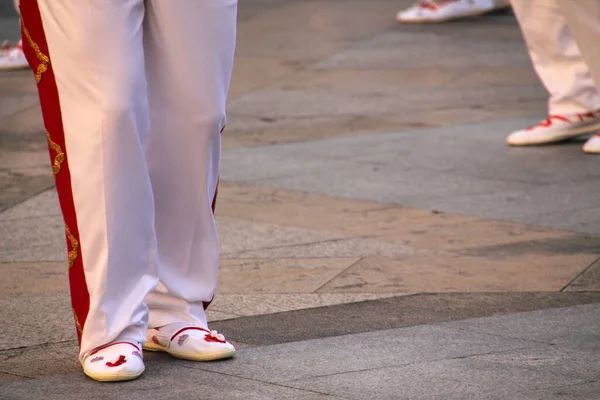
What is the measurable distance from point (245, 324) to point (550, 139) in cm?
339

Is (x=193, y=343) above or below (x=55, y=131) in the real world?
below

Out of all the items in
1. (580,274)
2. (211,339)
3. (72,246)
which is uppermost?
(72,246)

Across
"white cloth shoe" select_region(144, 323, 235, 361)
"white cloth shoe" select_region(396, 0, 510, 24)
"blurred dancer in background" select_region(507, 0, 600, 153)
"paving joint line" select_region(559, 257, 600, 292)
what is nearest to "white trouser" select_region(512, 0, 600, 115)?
"blurred dancer in background" select_region(507, 0, 600, 153)

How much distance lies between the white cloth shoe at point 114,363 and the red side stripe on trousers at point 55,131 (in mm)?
115

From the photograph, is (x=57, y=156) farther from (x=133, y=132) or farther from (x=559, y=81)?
(x=559, y=81)

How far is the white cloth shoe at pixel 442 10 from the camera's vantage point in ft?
37.6

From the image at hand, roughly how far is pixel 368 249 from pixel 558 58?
2.56 m

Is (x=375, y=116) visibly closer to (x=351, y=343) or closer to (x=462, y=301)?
(x=462, y=301)

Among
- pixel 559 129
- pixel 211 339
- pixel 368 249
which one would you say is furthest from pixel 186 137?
pixel 559 129

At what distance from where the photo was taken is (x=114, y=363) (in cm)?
325

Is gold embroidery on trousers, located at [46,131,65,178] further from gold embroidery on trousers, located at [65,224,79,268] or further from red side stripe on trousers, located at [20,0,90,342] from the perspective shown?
gold embroidery on trousers, located at [65,224,79,268]

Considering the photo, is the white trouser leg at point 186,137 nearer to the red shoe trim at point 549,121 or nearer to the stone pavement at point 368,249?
the stone pavement at point 368,249

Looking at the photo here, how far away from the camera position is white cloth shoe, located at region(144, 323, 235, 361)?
3453mm

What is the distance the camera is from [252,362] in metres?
3.45
